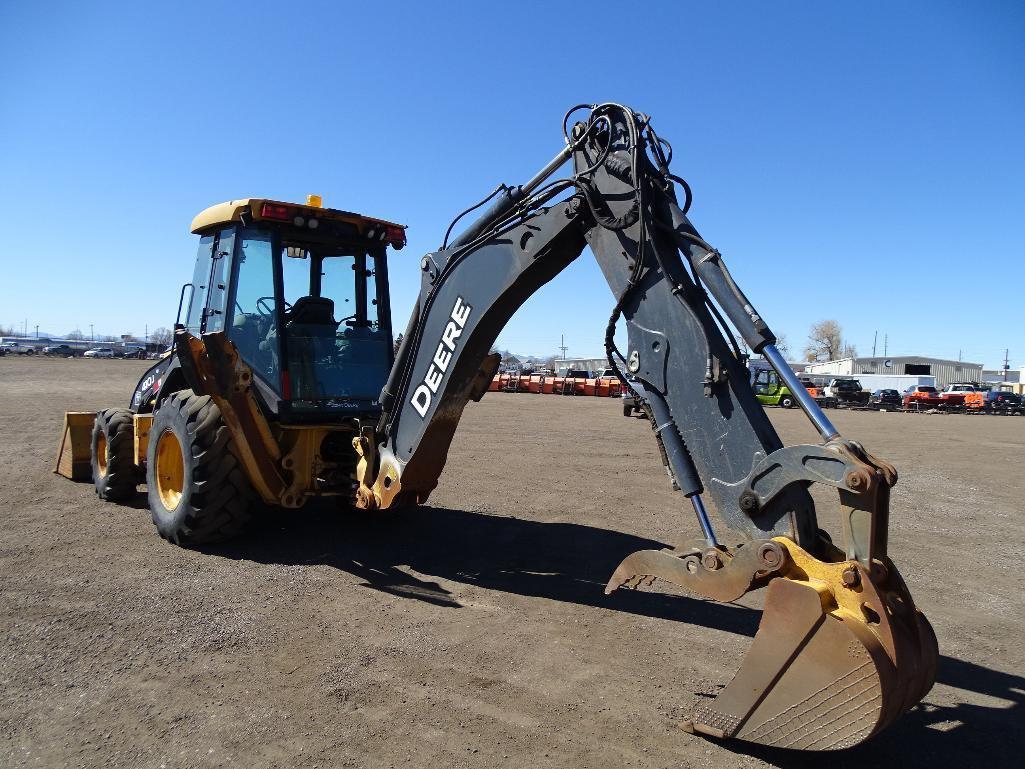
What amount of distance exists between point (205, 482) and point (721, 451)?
4502mm

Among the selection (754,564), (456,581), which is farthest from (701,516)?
(456,581)

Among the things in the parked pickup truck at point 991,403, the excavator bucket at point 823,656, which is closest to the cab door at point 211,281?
the excavator bucket at point 823,656

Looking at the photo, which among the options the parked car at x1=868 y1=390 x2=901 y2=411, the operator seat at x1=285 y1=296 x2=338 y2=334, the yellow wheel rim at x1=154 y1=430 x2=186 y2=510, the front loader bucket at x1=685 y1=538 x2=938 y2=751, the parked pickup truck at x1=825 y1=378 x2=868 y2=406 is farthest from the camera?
the parked car at x1=868 y1=390 x2=901 y2=411

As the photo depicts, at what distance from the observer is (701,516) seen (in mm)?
3740

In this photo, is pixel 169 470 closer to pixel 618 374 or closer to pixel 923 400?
pixel 618 374

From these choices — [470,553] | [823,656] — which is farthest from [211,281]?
[823,656]

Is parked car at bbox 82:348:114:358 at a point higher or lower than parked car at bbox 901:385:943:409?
higher

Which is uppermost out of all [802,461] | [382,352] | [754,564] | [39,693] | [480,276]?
[480,276]

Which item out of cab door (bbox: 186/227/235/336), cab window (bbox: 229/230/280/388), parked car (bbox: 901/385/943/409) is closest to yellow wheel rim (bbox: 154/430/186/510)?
cab door (bbox: 186/227/235/336)

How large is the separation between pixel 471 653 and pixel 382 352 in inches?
136

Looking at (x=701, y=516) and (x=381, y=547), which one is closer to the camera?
(x=701, y=516)

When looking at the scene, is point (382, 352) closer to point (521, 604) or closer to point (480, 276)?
point (480, 276)

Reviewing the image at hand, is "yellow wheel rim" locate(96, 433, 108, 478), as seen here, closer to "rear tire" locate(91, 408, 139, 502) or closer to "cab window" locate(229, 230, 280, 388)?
"rear tire" locate(91, 408, 139, 502)

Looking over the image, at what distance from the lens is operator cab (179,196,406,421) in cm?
659
